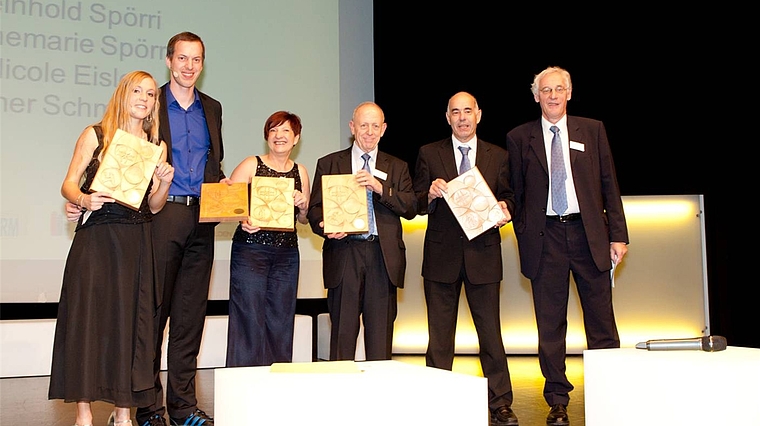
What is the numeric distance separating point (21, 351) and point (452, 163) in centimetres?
345

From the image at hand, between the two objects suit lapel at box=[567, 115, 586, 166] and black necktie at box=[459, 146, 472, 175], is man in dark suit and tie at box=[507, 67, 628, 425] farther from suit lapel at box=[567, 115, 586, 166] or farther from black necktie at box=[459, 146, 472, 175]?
black necktie at box=[459, 146, 472, 175]

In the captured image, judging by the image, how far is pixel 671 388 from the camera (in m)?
2.19

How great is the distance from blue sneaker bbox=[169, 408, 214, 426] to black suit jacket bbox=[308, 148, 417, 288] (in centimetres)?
82

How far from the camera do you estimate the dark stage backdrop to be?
19.8 feet

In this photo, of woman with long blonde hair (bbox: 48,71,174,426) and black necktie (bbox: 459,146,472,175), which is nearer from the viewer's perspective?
woman with long blonde hair (bbox: 48,71,174,426)

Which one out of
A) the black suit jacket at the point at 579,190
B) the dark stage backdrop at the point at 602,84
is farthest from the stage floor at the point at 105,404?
the dark stage backdrop at the point at 602,84

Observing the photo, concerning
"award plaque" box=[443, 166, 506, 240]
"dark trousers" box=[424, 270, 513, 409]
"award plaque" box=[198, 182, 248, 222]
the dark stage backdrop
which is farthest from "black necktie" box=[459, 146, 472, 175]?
the dark stage backdrop

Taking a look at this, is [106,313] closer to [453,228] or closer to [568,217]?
[453,228]

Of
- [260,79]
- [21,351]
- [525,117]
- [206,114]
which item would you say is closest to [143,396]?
[206,114]

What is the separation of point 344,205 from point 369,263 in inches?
12.4

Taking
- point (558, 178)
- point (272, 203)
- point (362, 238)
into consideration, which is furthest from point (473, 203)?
point (272, 203)

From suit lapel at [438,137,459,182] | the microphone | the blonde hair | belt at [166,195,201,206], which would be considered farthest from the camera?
suit lapel at [438,137,459,182]

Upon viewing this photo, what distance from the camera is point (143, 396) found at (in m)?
2.89

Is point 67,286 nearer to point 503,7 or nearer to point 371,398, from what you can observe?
point 371,398
